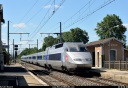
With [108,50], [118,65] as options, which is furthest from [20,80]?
[108,50]

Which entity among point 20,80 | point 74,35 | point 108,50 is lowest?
point 20,80

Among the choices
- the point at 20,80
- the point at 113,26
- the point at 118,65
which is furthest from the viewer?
the point at 113,26

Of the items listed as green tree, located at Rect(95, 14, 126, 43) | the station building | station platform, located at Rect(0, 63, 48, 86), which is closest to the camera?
station platform, located at Rect(0, 63, 48, 86)

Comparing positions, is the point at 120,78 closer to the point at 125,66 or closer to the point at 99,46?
the point at 125,66

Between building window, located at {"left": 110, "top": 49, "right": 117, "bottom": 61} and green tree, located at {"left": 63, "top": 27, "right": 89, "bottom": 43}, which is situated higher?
green tree, located at {"left": 63, "top": 27, "right": 89, "bottom": 43}

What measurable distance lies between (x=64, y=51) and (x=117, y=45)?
21.5m

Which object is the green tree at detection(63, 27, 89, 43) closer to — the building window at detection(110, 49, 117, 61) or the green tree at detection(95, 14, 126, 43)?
the green tree at detection(95, 14, 126, 43)

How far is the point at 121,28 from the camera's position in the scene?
300 feet

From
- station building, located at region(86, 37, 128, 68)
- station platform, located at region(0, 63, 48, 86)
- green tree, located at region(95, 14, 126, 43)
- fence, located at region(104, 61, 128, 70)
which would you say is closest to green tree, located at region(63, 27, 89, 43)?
green tree, located at region(95, 14, 126, 43)

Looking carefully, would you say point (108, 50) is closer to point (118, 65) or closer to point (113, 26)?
point (118, 65)

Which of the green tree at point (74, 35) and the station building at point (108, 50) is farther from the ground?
the green tree at point (74, 35)

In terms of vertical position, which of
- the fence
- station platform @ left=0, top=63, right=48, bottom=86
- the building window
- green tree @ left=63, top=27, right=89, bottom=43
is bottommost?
station platform @ left=0, top=63, right=48, bottom=86

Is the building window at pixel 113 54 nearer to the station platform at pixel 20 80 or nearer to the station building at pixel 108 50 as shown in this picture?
the station building at pixel 108 50

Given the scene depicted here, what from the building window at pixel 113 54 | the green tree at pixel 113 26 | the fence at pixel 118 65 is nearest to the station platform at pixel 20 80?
the fence at pixel 118 65
